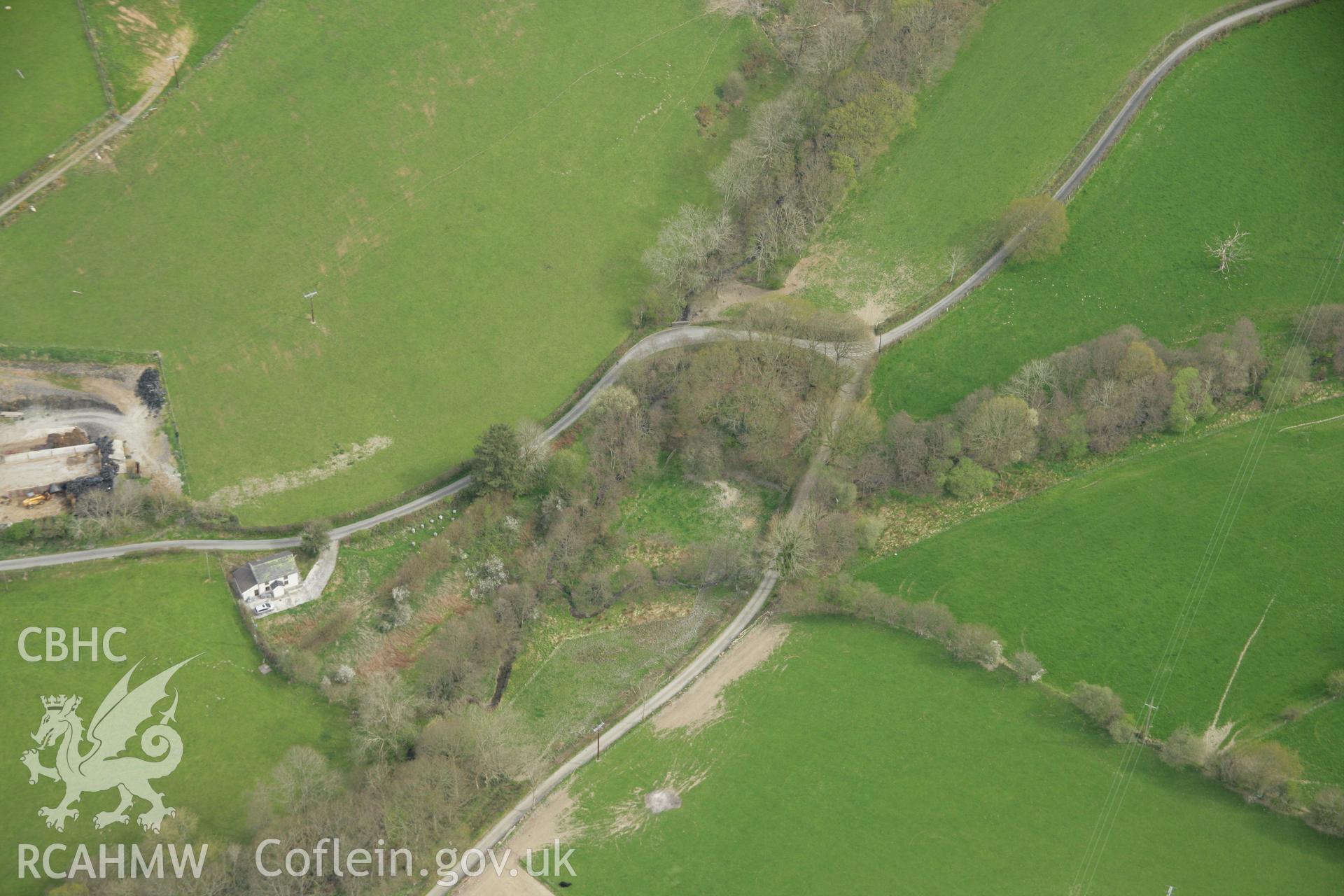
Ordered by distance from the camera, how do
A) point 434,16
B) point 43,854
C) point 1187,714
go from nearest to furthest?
point 43,854 → point 1187,714 → point 434,16

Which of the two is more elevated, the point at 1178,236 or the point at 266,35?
the point at 266,35

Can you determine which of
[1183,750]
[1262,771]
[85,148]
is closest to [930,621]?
[1183,750]

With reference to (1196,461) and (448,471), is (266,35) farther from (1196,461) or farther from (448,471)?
(1196,461)

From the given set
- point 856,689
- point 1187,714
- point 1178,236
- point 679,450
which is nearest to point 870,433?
point 679,450

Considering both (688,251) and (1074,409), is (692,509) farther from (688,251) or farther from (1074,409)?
(1074,409)

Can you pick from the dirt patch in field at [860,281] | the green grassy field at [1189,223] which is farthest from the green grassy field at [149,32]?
the green grassy field at [1189,223]

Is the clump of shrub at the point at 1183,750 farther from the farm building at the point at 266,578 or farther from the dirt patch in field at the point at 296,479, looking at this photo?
the farm building at the point at 266,578

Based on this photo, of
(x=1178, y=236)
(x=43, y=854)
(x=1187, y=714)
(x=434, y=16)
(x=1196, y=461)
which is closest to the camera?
(x=43, y=854)

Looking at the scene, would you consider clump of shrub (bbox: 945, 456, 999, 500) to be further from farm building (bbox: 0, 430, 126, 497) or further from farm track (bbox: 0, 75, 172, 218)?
farm track (bbox: 0, 75, 172, 218)
